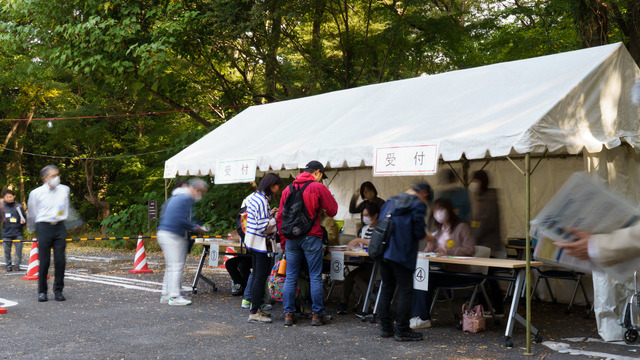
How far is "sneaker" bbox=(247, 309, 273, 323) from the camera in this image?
7.46 meters

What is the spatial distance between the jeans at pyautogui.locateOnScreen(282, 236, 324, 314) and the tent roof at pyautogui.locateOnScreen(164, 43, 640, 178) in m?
1.34

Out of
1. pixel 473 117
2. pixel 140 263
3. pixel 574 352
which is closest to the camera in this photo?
pixel 574 352

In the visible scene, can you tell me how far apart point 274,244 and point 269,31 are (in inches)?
467

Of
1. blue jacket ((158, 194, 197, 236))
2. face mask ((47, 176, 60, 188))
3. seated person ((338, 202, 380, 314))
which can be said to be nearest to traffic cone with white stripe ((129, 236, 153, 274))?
face mask ((47, 176, 60, 188))

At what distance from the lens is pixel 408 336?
6.49 metres

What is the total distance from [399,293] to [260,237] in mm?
1951

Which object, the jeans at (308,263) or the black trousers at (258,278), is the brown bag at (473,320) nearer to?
the jeans at (308,263)

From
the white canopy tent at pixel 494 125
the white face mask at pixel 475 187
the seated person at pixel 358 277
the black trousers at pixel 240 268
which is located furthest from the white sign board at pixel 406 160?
the black trousers at pixel 240 268

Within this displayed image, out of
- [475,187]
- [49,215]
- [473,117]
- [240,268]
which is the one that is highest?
[473,117]

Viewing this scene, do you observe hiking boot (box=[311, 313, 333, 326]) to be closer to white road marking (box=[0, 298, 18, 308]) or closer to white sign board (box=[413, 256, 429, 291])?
white sign board (box=[413, 256, 429, 291])

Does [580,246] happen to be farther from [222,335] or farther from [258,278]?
[258,278]

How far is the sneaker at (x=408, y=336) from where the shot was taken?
6469 mm

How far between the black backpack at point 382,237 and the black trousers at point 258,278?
162cm

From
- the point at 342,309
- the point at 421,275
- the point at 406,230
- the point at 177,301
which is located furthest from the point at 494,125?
the point at 177,301
